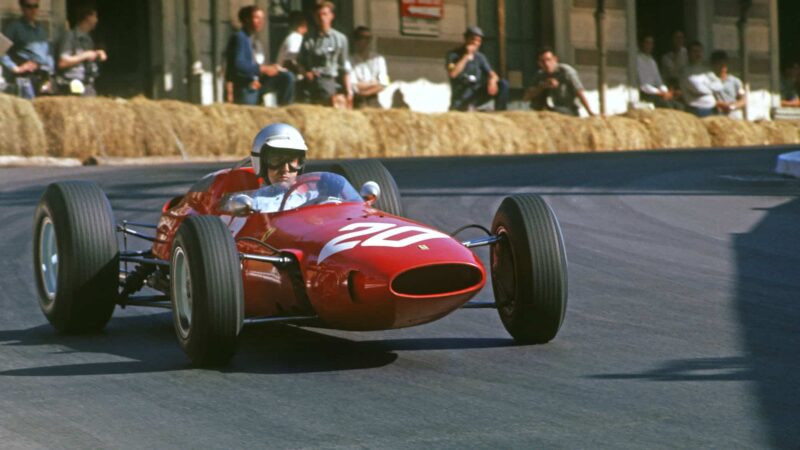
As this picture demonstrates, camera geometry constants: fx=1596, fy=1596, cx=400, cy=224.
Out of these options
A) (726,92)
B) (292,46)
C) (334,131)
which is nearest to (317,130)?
(334,131)

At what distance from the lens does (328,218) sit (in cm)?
661

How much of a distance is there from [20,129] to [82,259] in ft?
32.2

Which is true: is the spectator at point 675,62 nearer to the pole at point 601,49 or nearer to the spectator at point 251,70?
the pole at point 601,49

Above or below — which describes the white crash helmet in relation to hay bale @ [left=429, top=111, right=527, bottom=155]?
above

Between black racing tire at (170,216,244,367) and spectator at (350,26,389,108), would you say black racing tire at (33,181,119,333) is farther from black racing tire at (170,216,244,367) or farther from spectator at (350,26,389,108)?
spectator at (350,26,389,108)

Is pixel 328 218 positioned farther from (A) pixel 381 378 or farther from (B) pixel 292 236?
(A) pixel 381 378

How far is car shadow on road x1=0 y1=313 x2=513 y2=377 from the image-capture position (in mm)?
6223

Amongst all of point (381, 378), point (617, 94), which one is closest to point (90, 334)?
point (381, 378)

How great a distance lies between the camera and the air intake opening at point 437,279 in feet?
19.7

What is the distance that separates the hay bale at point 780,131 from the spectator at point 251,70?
1160cm

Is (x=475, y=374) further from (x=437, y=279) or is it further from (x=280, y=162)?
(x=280, y=162)

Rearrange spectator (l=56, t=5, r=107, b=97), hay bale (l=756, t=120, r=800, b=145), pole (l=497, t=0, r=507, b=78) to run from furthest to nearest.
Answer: hay bale (l=756, t=120, r=800, b=145), pole (l=497, t=0, r=507, b=78), spectator (l=56, t=5, r=107, b=97)

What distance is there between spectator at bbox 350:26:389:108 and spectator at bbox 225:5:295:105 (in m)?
1.50

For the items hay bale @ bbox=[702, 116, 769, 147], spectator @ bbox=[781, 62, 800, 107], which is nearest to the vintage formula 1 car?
hay bale @ bbox=[702, 116, 769, 147]
